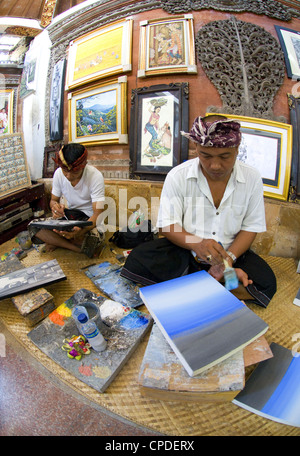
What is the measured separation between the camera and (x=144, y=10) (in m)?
3.07

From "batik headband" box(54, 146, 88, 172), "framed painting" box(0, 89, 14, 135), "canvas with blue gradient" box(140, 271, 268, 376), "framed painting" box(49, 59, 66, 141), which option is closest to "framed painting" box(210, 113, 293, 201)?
"canvas with blue gradient" box(140, 271, 268, 376)

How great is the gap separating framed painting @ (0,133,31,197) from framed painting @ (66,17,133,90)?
3.75 ft

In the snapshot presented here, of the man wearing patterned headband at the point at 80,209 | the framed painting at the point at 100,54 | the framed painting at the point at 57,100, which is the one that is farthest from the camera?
the framed painting at the point at 57,100

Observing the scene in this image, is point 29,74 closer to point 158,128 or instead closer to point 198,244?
point 158,128

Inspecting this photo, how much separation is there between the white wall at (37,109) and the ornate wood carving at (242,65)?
8.16 feet

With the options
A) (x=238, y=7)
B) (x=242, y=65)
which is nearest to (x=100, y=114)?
(x=242, y=65)

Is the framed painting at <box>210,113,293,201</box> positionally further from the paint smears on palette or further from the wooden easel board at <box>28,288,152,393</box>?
the wooden easel board at <box>28,288,152,393</box>

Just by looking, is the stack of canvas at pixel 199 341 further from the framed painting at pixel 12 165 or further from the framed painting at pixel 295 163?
the framed painting at pixel 12 165

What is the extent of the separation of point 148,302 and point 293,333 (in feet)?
3.80

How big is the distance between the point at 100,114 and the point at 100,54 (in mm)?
784

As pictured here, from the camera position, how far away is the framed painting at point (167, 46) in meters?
2.87

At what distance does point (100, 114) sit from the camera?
3260 millimetres

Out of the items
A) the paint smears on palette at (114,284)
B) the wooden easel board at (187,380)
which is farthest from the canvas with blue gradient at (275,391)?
the paint smears on palette at (114,284)

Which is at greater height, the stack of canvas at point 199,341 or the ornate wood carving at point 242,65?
the ornate wood carving at point 242,65
